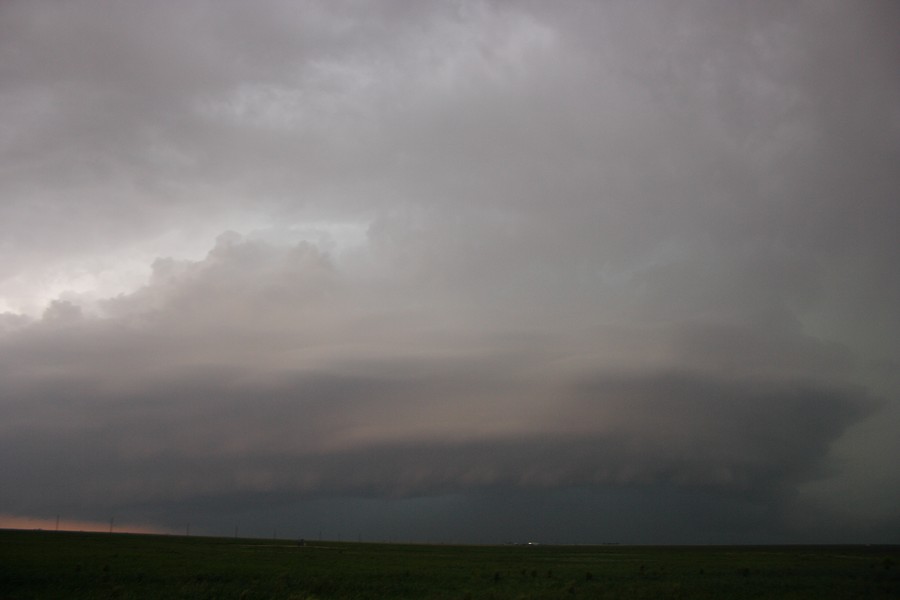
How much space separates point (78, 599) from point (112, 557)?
3882 centimetres

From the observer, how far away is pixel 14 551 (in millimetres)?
88875

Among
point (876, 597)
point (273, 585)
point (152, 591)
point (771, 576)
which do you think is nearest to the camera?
point (876, 597)

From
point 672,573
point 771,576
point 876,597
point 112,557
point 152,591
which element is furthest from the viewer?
point 112,557

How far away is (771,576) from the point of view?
67812 millimetres

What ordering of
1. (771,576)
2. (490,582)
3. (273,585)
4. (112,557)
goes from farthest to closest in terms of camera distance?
(112,557)
(771,576)
(490,582)
(273,585)

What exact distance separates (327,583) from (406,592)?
820 cm

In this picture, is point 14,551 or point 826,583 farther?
point 14,551

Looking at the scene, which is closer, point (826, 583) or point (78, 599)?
point (78, 599)

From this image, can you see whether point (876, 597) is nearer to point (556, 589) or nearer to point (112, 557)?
point (556, 589)

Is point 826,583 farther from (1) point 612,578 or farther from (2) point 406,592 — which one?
(2) point 406,592

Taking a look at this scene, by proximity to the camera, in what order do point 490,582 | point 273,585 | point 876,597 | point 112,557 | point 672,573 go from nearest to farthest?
1. point 876,597
2. point 273,585
3. point 490,582
4. point 672,573
5. point 112,557

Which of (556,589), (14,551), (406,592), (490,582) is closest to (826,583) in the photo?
(556,589)

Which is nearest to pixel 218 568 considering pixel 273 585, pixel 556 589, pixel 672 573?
pixel 273 585

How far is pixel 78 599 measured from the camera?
49406 millimetres
